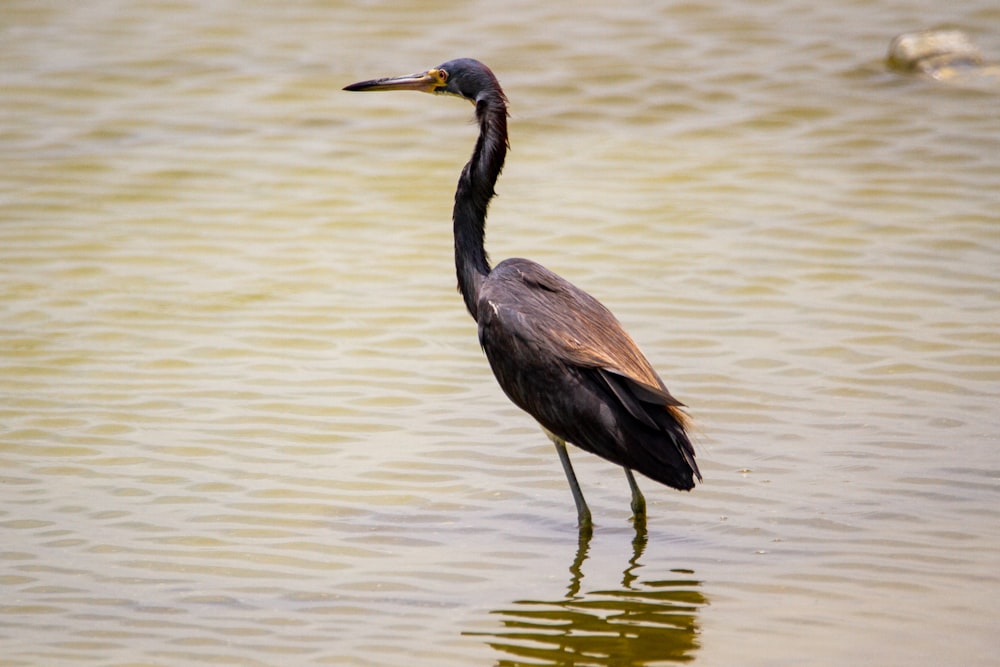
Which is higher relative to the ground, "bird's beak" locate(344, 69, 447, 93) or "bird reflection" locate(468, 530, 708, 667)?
"bird's beak" locate(344, 69, 447, 93)

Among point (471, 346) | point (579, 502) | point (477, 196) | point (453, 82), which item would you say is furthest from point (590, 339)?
point (471, 346)

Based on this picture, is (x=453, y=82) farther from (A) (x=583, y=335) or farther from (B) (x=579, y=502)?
(B) (x=579, y=502)

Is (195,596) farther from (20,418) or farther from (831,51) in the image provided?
(831,51)

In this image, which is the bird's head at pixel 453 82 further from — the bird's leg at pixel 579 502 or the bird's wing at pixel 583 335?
the bird's leg at pixel 579 502

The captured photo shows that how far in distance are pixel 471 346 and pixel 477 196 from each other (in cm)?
195

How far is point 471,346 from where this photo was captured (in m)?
8.51

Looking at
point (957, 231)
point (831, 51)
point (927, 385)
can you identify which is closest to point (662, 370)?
point (927, 385)

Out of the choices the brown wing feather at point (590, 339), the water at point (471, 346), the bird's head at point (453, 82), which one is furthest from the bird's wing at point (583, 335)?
the bird's head at point (453, 82)

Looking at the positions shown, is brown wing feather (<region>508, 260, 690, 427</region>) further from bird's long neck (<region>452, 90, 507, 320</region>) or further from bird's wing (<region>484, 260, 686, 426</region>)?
bird's long neck (<region>452, 90, 507, 320</region>)

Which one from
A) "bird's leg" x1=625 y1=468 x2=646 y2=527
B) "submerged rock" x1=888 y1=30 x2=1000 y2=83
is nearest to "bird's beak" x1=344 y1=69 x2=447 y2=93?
"bird's leg" x1=625 y1=468 x2=646 y2=527

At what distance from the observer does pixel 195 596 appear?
5.55 metres

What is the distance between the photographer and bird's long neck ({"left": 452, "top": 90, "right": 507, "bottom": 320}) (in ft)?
21.9

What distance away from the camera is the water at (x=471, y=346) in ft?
17.8

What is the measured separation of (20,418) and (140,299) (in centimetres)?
196
